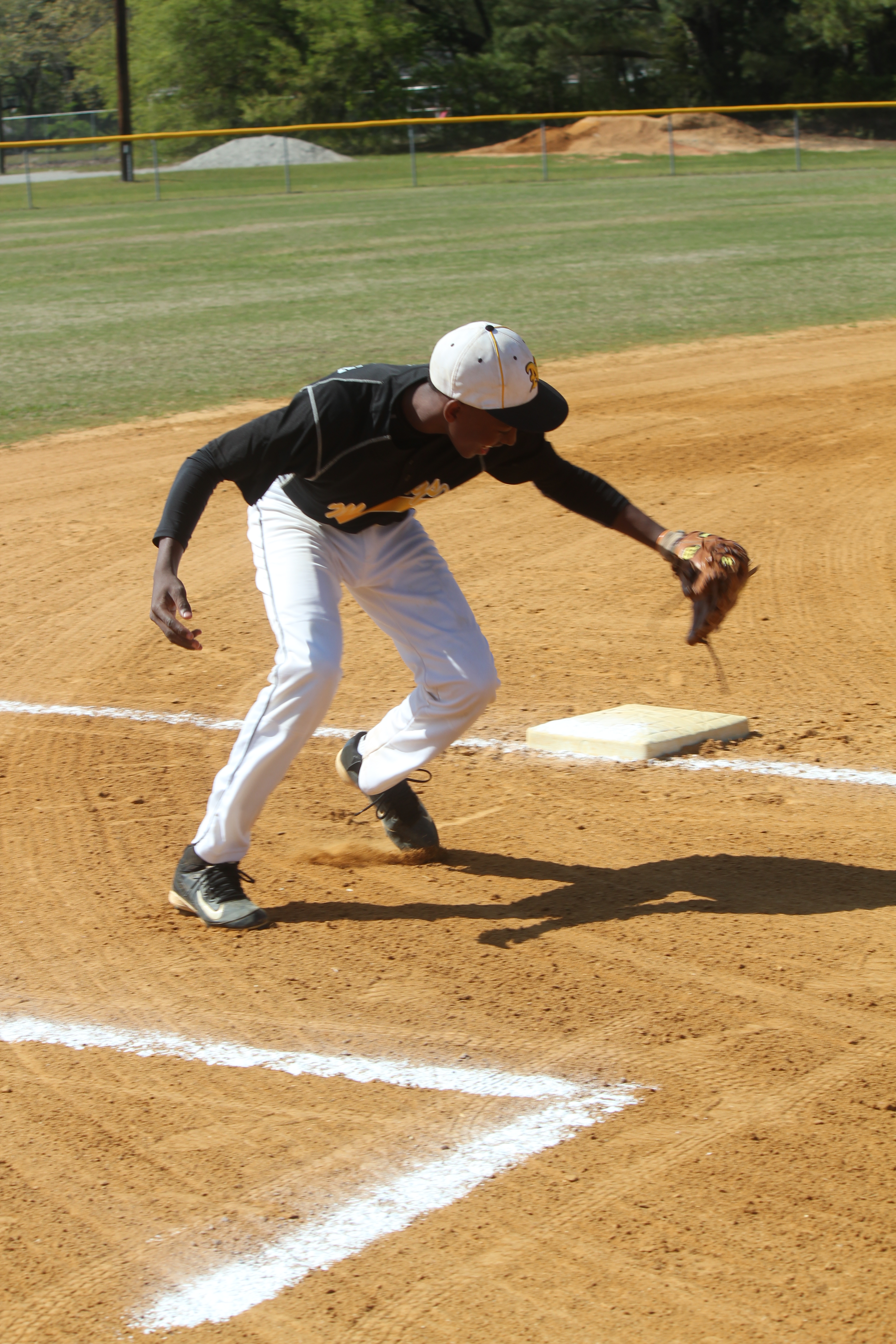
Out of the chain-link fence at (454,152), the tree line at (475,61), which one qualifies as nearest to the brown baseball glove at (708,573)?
the chain-link fence at (454,152)

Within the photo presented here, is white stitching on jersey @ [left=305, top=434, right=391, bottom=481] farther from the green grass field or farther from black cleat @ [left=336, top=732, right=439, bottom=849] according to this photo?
the green grass field

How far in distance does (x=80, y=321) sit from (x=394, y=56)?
40.9 metres

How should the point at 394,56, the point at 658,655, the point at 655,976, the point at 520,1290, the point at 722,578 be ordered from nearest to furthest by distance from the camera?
the point at 520,1290
the point at 655,976
the point at 722,578
the point at 658,655
the point at 394,56

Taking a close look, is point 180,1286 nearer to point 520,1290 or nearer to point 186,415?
point 520,1290

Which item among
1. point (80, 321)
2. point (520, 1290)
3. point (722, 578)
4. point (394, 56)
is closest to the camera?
point (520, 1290)

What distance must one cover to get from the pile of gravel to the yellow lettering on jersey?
40.8m

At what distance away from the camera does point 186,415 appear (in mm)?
11047

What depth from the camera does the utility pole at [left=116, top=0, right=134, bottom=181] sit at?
3897cm

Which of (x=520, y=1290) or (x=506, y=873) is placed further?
(x=506, y=873)

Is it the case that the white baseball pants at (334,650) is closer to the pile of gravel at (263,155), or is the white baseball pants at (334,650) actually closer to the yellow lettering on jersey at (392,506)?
the yellow lettering on jersey at (392,506)

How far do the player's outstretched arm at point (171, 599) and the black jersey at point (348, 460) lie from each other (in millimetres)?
37

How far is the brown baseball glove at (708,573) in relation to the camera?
4.06m

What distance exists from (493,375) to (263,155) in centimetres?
4223

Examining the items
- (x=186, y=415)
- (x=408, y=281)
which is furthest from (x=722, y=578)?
(x=408, y=281)
